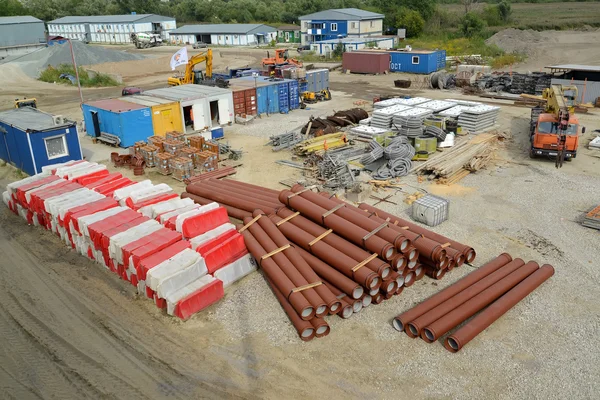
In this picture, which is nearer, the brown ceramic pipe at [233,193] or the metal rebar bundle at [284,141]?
the brown ceramic pipe at [233,193]

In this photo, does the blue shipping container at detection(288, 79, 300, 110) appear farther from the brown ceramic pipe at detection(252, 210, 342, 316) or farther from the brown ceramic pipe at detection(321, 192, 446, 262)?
the brown ceramic pipe at detection(321, 192, 446, 262)

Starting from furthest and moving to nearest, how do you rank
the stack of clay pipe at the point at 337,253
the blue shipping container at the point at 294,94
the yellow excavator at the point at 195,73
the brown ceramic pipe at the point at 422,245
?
the yellow excavator at the point at 195,73
the blue shipping container at the point at 294,94
the brown ceramic pipe at the point at 422,245
the stack of clay pipe at the point at 337,253

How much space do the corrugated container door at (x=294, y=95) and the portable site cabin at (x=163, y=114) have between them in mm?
10629

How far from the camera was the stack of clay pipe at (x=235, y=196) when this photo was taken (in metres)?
17.0

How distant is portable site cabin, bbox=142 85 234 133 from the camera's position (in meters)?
29.6

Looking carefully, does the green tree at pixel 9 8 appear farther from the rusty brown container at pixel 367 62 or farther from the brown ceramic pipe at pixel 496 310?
the brown ceramic pipe at pixel 496 310

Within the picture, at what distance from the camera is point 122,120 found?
1029 inches

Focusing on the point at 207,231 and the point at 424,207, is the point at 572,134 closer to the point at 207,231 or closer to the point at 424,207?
the point at 424,207

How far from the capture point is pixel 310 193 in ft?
51.8

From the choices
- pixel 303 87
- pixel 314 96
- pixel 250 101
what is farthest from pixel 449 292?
pixel 303 87

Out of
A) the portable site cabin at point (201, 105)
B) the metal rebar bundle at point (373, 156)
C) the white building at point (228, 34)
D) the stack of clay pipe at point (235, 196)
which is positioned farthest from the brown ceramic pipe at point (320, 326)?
the white building at point (228, 34)

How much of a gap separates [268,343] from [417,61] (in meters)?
48.3

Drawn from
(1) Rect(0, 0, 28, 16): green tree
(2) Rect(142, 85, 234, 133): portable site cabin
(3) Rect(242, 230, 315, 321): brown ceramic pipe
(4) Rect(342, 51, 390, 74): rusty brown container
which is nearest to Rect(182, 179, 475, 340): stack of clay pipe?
(3) Rect(242, 230, 315, 321): brown ceramic pipe

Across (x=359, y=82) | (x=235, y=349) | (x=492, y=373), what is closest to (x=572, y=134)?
(x=492, y=373)
